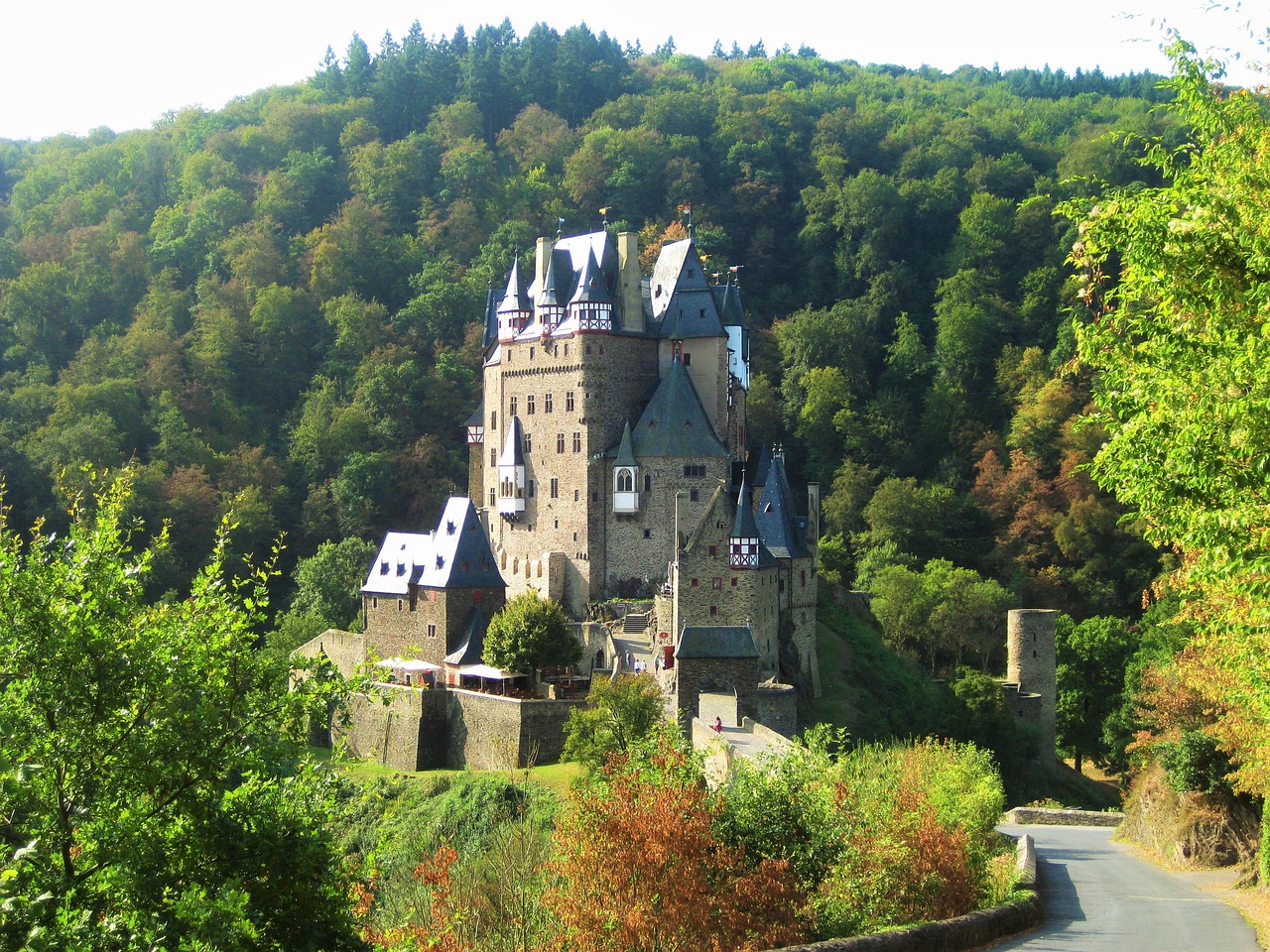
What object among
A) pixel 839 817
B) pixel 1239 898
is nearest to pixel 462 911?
pixel 839 817

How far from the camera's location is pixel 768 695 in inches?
1598

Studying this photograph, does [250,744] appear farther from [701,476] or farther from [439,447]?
[439,447]

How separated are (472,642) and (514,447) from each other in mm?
7375

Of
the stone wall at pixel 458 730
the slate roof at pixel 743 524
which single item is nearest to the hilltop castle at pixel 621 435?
the slate roof at pixel 743 524

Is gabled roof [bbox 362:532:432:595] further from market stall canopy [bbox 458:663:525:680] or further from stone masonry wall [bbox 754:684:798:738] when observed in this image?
stone masonry wall [bbox 754:684:798:738]

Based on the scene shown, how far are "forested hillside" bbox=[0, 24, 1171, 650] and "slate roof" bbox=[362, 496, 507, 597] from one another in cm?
1423

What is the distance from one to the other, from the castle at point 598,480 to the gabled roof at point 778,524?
6 cm

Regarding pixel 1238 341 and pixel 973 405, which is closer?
pixel 1238 341

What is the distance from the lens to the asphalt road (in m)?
19.6

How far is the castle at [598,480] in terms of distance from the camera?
47656mm

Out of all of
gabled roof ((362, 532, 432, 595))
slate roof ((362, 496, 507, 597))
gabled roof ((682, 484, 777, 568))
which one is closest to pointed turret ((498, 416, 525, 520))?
slate roof ((362, 496, 507, 597))

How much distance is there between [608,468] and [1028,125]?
62436 millimetres

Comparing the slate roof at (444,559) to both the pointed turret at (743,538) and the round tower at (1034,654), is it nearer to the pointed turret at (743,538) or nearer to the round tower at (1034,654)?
the pointed turret at (743,538)

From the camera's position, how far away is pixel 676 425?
49188mm
